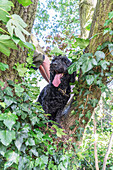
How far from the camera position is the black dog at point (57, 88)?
4.82 feet

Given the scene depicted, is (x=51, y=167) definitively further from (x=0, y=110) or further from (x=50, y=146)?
(x=0, y=110)

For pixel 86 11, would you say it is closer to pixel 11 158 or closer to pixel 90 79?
pixel 90 79

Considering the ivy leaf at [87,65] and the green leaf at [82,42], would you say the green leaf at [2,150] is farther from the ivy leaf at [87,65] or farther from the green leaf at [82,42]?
the green leaf at [82,42]

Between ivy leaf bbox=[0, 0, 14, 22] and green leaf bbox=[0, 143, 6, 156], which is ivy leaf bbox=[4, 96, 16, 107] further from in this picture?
ivy leaf bbox=[0, 0, 14, 22]

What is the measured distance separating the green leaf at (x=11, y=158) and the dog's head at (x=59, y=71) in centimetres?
78

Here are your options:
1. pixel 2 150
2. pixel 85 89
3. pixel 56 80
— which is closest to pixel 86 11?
pixel 56 80

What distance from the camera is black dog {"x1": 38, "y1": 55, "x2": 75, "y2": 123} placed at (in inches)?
57.9

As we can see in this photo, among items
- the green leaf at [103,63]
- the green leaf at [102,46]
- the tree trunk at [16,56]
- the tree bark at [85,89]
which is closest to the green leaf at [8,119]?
the tree trunk at [16,56]

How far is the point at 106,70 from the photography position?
1246mm

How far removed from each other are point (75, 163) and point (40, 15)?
571 centimetres

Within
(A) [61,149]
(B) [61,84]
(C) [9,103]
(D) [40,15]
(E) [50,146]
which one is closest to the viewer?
(C) [9,103]

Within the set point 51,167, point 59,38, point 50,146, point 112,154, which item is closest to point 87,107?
point 50,146

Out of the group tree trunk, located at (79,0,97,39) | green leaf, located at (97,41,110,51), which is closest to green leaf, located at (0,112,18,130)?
green leaf, located at (97,41,110,51)

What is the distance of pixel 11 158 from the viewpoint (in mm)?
863
